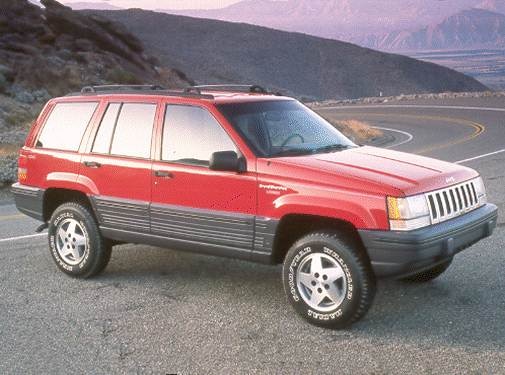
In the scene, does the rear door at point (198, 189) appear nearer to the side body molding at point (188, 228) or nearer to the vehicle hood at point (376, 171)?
the side body molding at point (188, 228)

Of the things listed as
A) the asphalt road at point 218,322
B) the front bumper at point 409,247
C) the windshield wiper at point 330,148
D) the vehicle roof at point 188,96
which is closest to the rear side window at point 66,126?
the vehicle roof at point 188,96

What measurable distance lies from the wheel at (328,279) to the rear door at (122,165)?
1.62 metres

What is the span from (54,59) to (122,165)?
119ft

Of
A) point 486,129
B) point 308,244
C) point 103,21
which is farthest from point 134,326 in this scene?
point 103,21

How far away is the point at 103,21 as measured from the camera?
54344 millimetres

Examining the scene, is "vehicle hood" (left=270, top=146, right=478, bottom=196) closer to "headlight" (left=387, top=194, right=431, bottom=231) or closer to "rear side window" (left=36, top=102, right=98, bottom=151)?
"headlight" (left=387, top=194, right=431, bottom=231)

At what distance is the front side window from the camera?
20.5ft

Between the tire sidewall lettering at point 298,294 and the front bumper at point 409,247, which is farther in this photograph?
the tire sidewall lettering at point 298,294

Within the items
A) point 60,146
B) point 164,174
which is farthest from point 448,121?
point 164,174

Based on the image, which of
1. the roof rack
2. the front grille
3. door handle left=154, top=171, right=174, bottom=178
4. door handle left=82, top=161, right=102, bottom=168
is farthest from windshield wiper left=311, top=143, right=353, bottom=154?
door handle left=82, top=161, right=102, bottom=168

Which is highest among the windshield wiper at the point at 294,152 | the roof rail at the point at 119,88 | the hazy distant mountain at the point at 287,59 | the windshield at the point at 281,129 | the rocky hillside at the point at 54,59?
the roof rail at the point at 119,88

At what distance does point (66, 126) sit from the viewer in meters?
7.41

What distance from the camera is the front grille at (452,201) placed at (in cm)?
562

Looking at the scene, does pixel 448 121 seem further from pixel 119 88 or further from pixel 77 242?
pixel 77 242
